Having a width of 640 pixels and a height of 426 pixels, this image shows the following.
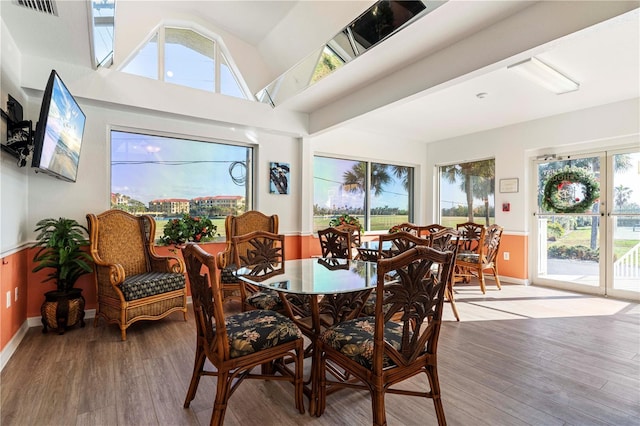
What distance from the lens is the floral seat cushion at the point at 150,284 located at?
111 inches

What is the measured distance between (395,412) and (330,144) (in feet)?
13.7

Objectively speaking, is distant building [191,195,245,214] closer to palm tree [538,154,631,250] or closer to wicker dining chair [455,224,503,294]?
wicker dining chair [455,224,503,294]

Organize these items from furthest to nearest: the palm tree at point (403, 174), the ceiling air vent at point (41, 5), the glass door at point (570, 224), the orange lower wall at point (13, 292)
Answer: the palm tree at point (403, 174) < the glass door at point (570, 224) < the orange lower wall at point (13, 292) < the ceiling air vent at point (41, 5)

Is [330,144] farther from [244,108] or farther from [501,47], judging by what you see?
[501,47]

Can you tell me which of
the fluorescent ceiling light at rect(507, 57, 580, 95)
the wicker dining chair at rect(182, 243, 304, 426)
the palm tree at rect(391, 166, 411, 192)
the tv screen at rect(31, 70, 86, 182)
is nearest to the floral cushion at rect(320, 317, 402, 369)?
the wicker dining chair at rect(182, 243, 304, 426)

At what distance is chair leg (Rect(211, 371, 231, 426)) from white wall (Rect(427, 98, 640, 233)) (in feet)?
17.0

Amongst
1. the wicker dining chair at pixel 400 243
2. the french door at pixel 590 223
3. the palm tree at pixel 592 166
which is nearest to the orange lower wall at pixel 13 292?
the wicker dining chair at pixel 400 243

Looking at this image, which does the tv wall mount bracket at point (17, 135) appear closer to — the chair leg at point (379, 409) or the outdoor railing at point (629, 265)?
the chair leg at point (379, 409)

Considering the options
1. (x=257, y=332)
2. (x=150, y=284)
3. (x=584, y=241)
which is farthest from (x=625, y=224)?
(x=150, y=284)

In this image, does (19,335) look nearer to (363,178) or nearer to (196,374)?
(196,374)

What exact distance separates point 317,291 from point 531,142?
4.88m

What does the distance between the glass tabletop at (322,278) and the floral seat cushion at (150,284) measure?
4.14 ft

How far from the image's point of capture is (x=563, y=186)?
15.4ft

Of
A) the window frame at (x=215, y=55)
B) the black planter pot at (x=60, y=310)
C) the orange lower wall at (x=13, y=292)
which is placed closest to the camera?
the orange lower wall at (x=13, y=292)
